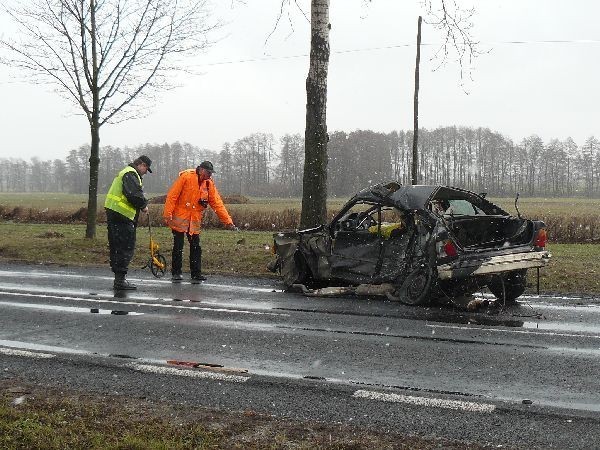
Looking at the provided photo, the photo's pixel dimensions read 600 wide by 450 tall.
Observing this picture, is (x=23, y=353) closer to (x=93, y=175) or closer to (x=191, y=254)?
(x=191, y=254)

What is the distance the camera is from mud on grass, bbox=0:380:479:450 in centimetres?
392

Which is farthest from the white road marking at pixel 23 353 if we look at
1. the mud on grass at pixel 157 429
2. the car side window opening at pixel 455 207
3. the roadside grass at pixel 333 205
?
the roadside grass at pixel 333 205

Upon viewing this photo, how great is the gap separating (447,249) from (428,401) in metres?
4.06

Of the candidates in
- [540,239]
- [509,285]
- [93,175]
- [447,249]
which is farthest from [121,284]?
[93,175]

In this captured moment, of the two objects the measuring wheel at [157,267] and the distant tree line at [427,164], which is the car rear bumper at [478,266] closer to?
the measuring wheel at [157,267]

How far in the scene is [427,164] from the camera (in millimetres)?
119625

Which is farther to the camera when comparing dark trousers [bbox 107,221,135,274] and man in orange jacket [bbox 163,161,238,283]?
man in orange jacket [bbox 163,161,238,283]

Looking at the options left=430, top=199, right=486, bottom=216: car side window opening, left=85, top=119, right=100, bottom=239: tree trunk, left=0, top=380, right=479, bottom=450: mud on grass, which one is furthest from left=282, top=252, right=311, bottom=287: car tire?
left=85, top=119, right=100, bottom=239: tree trunk

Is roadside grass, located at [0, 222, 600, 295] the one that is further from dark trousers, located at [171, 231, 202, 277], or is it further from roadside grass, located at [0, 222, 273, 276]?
dark trousers, located at [171, 231, 202, 277]

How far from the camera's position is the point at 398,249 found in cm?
948

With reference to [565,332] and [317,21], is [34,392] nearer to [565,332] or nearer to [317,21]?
[565,332]

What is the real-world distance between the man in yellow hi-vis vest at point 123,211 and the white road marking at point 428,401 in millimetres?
6460

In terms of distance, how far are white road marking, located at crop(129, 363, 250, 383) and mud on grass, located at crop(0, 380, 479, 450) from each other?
78 cm

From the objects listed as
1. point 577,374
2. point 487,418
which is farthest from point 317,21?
point 487,418
